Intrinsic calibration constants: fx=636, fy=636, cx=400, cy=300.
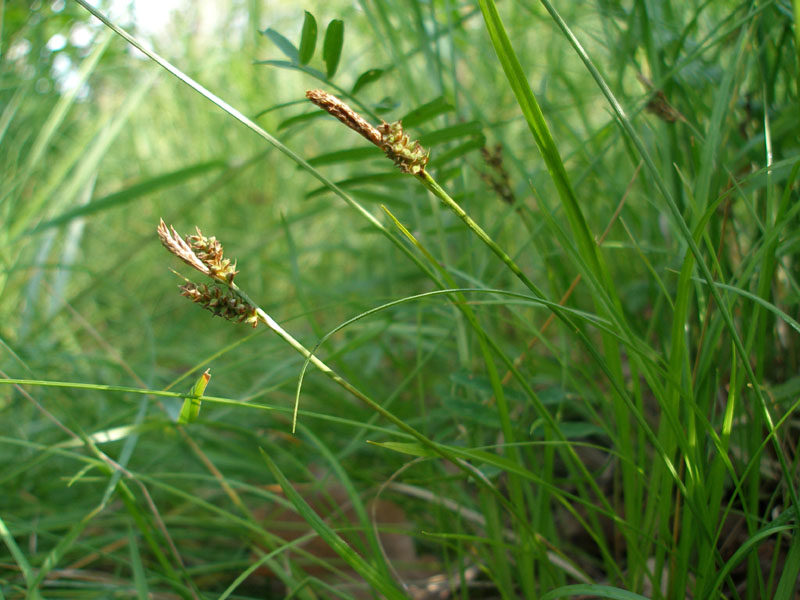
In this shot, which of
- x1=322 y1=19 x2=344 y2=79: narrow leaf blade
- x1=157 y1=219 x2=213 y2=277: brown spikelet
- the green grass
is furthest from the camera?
x1=322 y1=19 x2=344 y2=79: narrow leaf blade

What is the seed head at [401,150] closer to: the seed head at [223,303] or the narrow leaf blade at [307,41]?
the seed head at [223,303]

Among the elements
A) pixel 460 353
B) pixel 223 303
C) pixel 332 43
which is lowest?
pixel 460 353

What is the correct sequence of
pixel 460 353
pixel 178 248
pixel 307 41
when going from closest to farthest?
pixel 178 248
pixel 307 41
pixel 460 353

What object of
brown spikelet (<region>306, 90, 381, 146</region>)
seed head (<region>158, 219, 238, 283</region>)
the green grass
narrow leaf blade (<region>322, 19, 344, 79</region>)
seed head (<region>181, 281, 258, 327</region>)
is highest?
narrow leaf blade (<region>322, 19, 344, 79</region>)

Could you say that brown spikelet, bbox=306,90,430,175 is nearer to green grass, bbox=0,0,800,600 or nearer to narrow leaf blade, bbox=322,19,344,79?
green grass, bbox=0,0,800,600

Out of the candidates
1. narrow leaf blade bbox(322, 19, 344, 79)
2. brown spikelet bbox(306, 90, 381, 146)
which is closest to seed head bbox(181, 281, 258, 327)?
brown spikelet bbox(306, 90, 381, 146)

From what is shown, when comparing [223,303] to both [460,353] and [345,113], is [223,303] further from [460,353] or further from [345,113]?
[460,353]

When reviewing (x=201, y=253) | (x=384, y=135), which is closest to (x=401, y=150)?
(x=384, y=135)

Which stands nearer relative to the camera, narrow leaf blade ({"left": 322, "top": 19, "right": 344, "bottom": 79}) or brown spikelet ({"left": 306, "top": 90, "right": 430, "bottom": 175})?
brown spikelet ({"left": 306, "top": 90, "right": 430, "bottom": 175})

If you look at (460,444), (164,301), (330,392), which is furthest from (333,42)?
(164,301)
